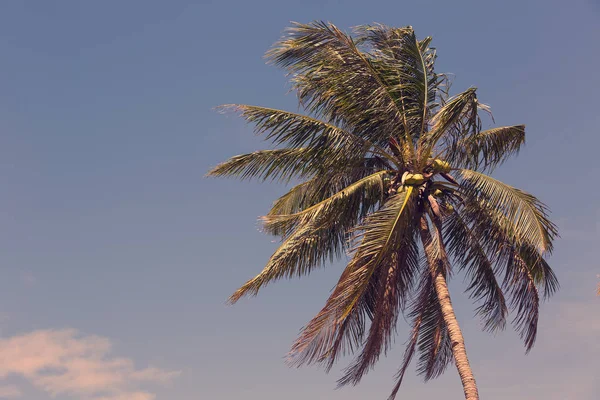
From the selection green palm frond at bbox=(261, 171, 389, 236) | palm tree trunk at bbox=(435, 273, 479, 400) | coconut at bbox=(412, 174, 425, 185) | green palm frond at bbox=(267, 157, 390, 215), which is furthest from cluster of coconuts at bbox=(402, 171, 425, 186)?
palm tree trunk at bbox=(435, 273, 479, 400)

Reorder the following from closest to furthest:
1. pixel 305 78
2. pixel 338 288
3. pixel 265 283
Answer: pixel 338 288
pixel 265 283
pixel 305 78

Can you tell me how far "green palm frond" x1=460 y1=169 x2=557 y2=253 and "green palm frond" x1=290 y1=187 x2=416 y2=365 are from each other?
7.33ft

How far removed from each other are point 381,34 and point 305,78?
7.74ft

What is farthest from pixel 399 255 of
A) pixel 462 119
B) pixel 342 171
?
pixel 462 119

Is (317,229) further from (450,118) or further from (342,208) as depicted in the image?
(450,118)

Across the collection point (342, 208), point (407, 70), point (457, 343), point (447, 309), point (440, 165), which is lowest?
point (457, 343)

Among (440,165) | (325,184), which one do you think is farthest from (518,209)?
(325,184)

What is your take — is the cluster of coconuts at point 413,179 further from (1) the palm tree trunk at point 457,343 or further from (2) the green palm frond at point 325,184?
(1) the palm tree trunk at point 457,343

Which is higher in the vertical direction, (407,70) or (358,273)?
(407,70)

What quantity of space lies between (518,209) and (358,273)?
413cm

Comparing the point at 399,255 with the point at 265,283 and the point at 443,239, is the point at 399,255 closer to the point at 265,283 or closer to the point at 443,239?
the point at 443,239

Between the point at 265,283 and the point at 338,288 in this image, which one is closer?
the point at 338,288

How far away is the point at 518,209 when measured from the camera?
17875mm

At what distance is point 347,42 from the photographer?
19.2m
